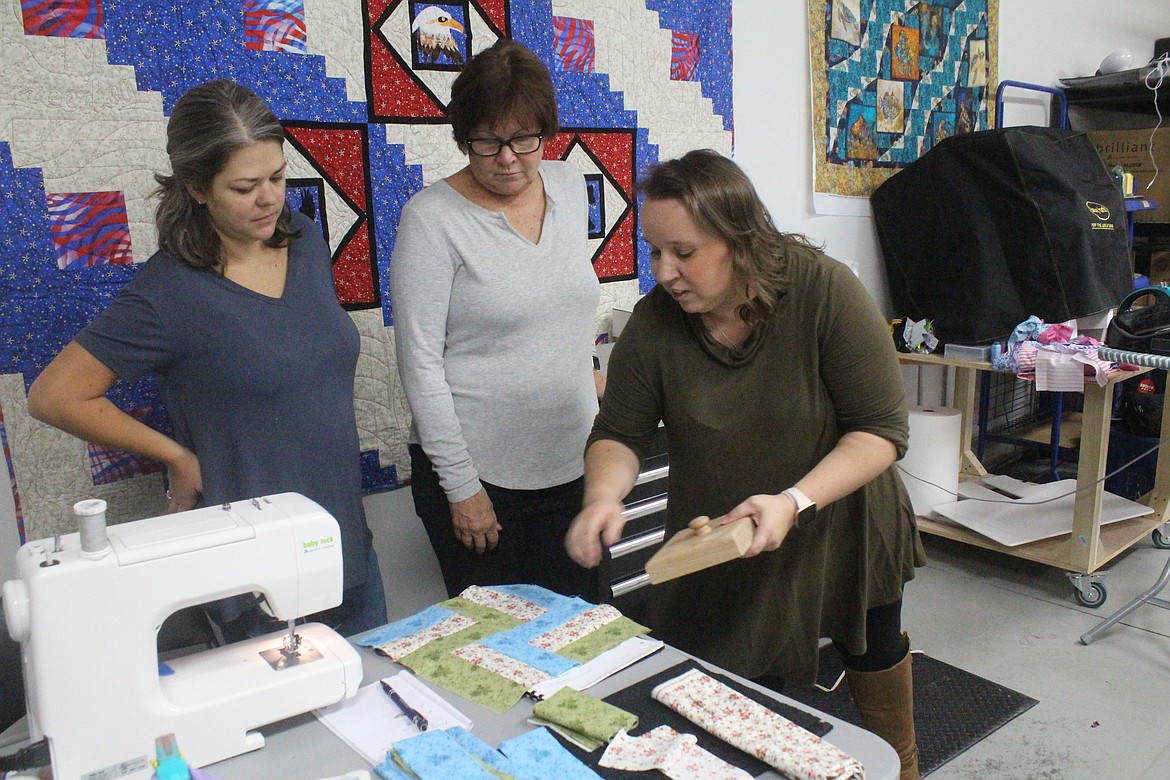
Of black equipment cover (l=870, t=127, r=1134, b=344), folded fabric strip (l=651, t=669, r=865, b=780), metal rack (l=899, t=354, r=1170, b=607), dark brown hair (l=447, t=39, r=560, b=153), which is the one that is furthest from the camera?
black equipment cover (l=870, t=127, r=1134, b=344)

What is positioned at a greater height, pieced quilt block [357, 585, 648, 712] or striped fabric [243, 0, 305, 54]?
striped fabric [243, 0, 305, 54]

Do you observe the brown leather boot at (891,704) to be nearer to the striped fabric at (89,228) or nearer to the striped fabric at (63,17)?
the striped fabric at (89,228)

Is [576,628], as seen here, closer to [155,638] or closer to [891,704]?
[155,638]

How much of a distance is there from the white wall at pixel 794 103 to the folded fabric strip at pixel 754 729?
2.34 metres

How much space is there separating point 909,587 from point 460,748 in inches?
101

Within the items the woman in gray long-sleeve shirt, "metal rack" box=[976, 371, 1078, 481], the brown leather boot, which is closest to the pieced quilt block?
the woman in gray long-sleeve shirt

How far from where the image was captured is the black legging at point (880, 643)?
164cm

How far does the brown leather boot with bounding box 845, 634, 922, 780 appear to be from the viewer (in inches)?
65.5

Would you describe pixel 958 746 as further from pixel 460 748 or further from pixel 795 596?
pixel 460 748

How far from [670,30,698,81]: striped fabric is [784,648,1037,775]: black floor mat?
1.81 metres

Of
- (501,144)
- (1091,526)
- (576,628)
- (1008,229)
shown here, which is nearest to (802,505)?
(576,628)

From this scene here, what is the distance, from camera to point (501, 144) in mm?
1608

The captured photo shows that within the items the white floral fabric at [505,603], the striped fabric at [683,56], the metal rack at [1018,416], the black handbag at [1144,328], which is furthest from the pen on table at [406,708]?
the metal rack at [1018,416]

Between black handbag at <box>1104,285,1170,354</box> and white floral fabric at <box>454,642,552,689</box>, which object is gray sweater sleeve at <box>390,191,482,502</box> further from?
black handbag at <box>1104,285,1170,354</box>
